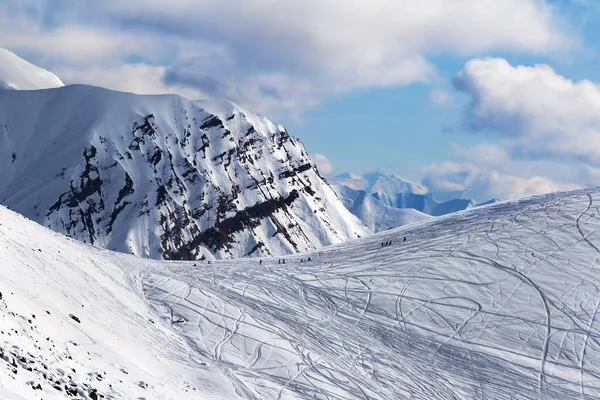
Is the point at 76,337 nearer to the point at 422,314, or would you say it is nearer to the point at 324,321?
the point at 324,321

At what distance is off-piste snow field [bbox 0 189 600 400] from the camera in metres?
22.0

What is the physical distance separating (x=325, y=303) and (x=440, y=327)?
793 cm

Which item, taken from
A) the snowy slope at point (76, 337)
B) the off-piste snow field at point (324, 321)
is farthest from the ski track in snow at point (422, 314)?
the snowy slope at point (76, 337)

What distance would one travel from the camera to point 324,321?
3631 cm

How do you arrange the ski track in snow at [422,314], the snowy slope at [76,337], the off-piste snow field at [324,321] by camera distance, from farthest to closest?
the ski track in snow at [422,314]
the off-piste snow field at [324,321]
the snowy slope at [76,337]

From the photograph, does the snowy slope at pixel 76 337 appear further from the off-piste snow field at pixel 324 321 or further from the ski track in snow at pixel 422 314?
the ski track in snow at pixel 422 314

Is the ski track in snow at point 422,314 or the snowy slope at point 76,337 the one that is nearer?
the snowy slope at point 76,337

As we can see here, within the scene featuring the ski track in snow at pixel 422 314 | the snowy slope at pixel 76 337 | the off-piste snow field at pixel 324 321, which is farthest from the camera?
the ski track in snow at pixel 422 314

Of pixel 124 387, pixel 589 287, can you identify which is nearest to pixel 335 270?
pixel 589 287

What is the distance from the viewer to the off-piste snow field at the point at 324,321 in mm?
21984

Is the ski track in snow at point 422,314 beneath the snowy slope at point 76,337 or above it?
above

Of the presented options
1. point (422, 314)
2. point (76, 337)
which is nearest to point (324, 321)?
point (422, 314)

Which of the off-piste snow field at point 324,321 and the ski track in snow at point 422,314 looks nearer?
the off-piste snow field at point 324,321

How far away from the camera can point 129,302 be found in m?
35.1
